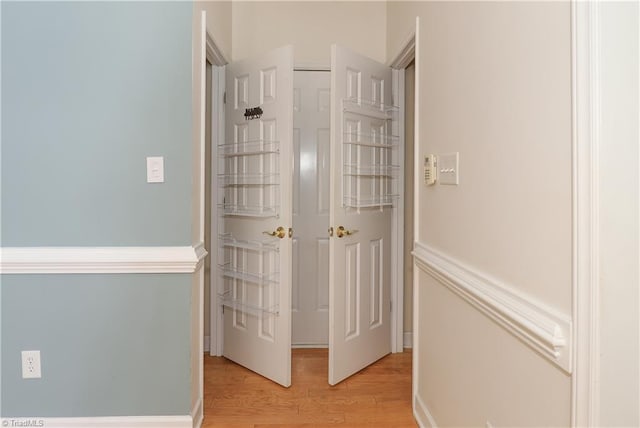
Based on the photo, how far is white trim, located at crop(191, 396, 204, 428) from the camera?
208cm

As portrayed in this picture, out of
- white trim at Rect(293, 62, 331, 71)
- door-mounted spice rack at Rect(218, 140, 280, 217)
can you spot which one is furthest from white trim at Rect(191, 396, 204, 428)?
white trim at Rect(293, 62, 331, 71)

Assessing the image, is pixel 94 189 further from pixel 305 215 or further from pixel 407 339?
pixel 407 339

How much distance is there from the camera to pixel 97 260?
1.99 meters

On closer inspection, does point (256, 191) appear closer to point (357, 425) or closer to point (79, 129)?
point (79, 129)

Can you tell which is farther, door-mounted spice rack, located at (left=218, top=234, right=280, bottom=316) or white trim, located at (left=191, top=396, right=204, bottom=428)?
door-mounted spice rack, located at (left=218, top=234, right=280, bottom=316)

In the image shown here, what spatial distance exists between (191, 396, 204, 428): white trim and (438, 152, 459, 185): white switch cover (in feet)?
5.34

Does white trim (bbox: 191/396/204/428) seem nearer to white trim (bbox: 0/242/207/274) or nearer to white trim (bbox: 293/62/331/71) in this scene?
white trim (bbox: 0/242/207/274)

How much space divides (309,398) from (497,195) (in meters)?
1.70

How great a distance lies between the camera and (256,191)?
8.93 feet

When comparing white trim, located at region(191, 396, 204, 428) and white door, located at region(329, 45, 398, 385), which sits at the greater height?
white door, located at region(329, 45, 398, 385)

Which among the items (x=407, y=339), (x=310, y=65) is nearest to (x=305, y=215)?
(x=310, y=65)

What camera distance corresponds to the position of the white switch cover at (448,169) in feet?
5.68

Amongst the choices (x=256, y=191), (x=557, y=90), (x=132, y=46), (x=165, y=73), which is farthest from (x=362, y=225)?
(x=557, y=90)

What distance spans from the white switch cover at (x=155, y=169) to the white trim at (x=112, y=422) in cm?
114
